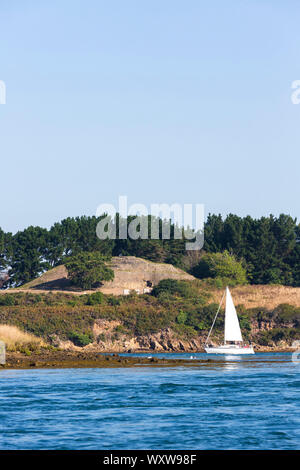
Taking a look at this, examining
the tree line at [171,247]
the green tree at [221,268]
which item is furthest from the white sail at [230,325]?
the tree line at [171,247]

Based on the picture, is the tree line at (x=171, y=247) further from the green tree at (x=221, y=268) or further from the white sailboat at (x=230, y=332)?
the white sailboat at (x=230, y=332)

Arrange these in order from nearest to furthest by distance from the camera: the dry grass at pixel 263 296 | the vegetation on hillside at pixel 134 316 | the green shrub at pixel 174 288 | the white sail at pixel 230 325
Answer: the white sail at pixel 230 325, the vegetation on hillside at pixel 134 316, the dry grass at pixel 263 296, the green shrub at pixel 174 288

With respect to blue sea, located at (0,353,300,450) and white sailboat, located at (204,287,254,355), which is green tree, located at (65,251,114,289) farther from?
blue sea, located at (0,353,300,450)

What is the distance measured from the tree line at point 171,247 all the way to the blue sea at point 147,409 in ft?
289

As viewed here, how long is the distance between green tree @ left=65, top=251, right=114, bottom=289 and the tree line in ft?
50.6

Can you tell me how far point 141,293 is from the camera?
379ft

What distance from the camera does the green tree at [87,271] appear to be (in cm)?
11856

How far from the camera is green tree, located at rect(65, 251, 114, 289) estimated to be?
11856cm

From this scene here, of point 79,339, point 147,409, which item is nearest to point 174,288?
point 79,339

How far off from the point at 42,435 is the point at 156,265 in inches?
4179

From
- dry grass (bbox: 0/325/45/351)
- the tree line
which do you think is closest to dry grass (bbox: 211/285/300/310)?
the tree line

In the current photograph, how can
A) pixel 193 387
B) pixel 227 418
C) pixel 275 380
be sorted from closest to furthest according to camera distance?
1. pixel 227 418
2. pixel 193 387
3. pixel 275 380
